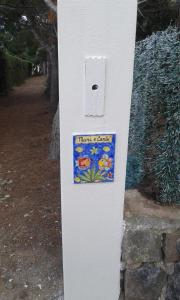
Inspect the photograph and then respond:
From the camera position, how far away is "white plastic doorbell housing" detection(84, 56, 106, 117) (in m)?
1.42

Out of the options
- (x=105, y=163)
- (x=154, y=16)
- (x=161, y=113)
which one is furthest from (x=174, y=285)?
(x=154, y=16)

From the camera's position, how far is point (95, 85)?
146 cm

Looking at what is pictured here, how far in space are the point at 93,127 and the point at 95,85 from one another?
0.21m

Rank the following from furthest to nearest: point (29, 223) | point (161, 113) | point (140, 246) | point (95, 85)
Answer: point (29, 223)
point (161, 113)
point (140, 246)
point (95, 85)

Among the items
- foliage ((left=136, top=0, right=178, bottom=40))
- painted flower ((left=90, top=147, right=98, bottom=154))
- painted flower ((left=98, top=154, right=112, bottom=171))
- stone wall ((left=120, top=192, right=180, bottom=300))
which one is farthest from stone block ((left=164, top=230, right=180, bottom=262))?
foliage ((left=136, top=0, right=178, bottom=40))

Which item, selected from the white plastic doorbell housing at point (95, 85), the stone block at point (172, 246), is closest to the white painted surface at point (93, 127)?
the white plastic doorbell housing at point (95, 85)

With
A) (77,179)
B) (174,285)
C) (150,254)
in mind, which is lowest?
(174,285)

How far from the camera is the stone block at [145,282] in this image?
190 centimetres

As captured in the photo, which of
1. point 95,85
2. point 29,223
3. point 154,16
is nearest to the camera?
point 95,85

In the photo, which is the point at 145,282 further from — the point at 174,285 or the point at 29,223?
the point at 29,223

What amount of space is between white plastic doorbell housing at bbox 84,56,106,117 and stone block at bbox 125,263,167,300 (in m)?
1.04

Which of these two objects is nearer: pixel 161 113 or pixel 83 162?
pixel 83 162

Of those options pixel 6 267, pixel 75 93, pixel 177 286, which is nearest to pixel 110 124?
pixel 75 93

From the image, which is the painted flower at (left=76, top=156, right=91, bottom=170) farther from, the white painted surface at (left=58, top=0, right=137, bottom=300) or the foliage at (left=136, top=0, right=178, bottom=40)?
the foliage at (left=136, top=0, right=178, bottom=40)
